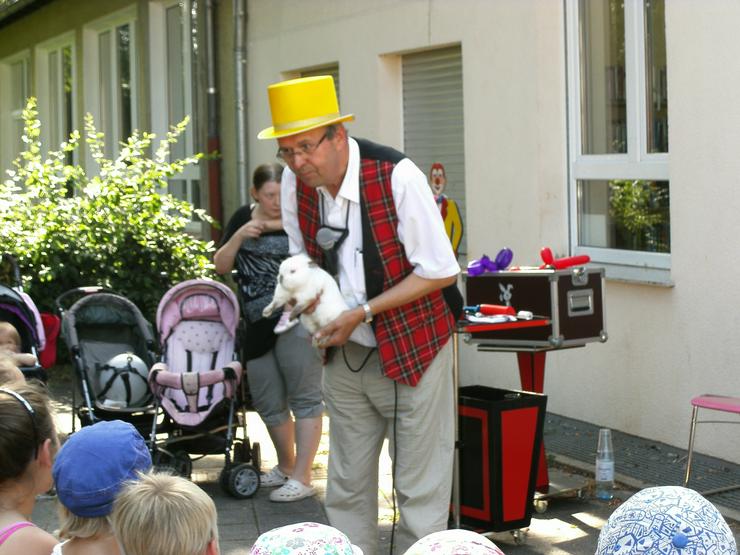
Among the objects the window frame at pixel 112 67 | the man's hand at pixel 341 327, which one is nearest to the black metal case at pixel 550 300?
the man's hand at pixel 341 327

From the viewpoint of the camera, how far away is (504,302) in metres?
6.32

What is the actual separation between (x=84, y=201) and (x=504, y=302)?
600cm

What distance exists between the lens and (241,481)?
677 cm

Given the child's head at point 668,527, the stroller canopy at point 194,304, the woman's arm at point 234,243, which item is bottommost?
the child's head at point 668,527

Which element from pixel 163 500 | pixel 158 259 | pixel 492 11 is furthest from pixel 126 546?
pixel 158 259

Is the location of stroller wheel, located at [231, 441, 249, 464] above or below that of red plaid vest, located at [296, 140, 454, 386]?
below

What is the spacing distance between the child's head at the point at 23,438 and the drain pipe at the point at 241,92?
9.98 meters

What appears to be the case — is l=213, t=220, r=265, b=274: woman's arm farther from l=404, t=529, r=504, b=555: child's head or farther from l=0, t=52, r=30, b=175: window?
l=0, t=52, r=30, b=175: window

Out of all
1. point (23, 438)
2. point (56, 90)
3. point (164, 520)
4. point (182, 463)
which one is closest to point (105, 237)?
point (182, 463)

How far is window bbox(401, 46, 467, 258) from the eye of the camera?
10328 millimetres

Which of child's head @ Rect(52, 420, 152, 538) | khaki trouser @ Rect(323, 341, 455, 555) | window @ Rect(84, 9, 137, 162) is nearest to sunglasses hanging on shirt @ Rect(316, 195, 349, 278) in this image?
khaki trouser @ Rect(323, 341, 455, 555)

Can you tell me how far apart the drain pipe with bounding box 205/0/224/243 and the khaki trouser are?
366 inches

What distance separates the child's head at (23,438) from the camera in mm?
3322

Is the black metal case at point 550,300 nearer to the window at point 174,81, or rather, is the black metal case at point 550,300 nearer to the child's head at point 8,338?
the child's head at point 8,338
